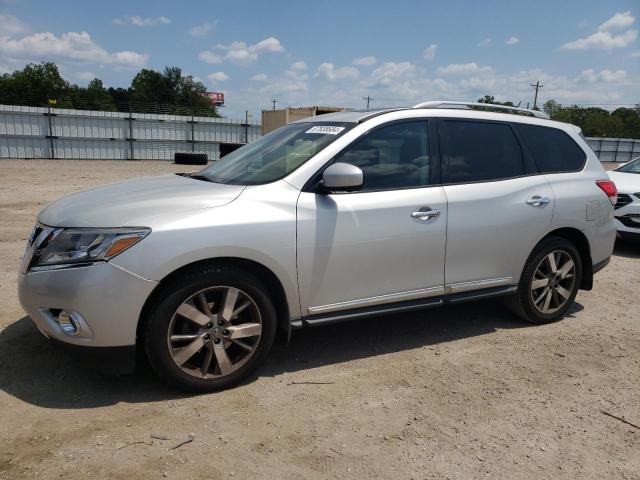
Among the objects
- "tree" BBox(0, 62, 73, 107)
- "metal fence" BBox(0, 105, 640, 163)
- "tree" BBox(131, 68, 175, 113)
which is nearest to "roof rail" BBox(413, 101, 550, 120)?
"metal fence" BBox(0, 105, 640, 163)

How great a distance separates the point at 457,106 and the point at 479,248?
1.21 meters

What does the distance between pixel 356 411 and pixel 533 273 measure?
2232 mm

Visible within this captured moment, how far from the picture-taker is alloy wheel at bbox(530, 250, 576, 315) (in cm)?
453

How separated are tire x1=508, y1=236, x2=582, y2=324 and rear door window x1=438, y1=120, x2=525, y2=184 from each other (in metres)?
0.74

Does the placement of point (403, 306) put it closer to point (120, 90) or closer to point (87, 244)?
point (87, 244)

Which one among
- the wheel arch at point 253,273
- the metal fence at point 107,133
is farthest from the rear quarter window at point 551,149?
the metal fence at point 107,133

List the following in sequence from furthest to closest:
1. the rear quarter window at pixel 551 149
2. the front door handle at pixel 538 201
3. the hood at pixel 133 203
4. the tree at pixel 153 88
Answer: the tree at pixel 153 88 → the rear quarter window at pixel 551 149 → the front door handle at pixel 538 201 → the hood at pixel 133 203

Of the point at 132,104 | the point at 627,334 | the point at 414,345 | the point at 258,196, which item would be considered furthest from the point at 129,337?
the point at 132,104

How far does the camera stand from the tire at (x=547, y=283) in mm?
4453

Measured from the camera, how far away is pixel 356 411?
10.2ft

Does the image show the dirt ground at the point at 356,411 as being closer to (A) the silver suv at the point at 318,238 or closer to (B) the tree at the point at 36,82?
(A) the silver suv at the point at 318,238

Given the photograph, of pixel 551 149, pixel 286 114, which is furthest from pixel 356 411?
pixel 286 114

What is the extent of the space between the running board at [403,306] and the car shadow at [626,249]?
15.2 ft

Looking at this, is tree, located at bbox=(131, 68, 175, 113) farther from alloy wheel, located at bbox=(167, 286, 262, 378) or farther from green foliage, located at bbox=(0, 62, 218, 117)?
alloy wheel, located at bbox=(167, 286, 262, 378)
